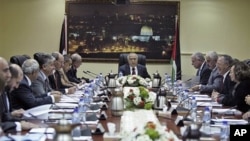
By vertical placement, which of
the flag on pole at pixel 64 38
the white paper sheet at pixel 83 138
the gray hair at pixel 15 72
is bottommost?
the white paper sheet at pixel 83 138

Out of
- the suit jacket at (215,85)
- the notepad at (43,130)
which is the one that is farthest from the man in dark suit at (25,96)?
the suit jacket at (215,85)

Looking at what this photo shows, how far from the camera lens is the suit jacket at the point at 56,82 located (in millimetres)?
6168

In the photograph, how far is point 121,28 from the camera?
8930mm

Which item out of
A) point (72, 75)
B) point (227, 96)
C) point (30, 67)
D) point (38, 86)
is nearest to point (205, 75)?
point (227, 96)

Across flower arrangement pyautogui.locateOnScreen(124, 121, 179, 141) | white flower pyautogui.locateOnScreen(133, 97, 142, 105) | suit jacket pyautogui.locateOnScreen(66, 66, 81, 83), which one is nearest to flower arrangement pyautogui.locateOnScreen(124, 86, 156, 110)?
white flower pyautogui.locateOnScreen(133, 97, 142, 105)

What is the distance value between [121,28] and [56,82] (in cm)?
296

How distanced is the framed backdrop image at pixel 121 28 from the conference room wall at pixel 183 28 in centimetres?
25

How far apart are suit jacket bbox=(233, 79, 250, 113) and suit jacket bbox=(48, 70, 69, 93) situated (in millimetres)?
2557

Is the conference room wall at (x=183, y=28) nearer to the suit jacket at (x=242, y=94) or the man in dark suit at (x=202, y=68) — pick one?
the man in dark suit at (x=202, y=68)

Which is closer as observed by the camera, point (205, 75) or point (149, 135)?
point (149, 135)

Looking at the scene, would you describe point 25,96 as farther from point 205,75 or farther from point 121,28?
point 121,28

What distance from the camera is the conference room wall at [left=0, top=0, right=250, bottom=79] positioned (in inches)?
355

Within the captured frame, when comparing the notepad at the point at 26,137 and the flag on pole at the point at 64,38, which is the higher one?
the flag on pole at the point at 64,38

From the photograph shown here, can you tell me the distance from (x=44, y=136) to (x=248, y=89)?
8.07ft
